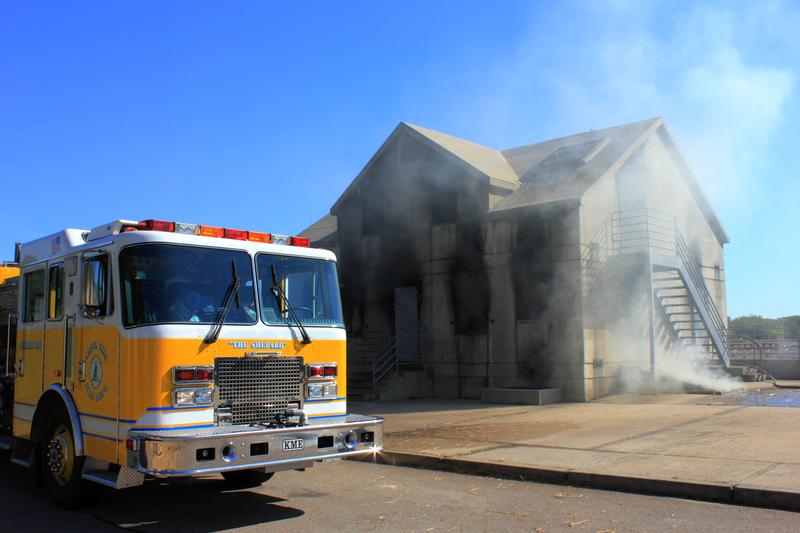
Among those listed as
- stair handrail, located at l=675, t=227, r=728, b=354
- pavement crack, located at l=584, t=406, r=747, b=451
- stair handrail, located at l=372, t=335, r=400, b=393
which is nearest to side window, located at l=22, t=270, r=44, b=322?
pavement crack, located at l=584, t=406, r=747, b=451

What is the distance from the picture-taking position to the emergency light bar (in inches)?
238

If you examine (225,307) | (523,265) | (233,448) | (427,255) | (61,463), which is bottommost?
(61,463)

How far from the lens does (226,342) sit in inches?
231

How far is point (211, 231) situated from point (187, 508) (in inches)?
102

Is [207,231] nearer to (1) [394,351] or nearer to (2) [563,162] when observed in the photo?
(1) [394,351]

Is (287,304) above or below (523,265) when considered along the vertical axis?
below

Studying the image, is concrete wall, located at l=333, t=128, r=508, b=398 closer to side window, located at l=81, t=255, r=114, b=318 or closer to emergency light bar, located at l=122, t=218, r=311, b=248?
emergency light bar, located at l=122, t=218, r=311, b=248

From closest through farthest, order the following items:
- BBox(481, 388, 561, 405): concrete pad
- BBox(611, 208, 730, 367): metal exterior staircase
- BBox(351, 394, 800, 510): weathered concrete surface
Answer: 1. BBox(351, 394, 800, 510): weathered concrete surface
2. BBox(481, 388, 561, 405): concrete pad
3. BBox(611, 208, 730, 367): metal exterior staircase

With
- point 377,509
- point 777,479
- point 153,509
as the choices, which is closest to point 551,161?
point 777,479

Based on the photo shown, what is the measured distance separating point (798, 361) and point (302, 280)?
20163mm

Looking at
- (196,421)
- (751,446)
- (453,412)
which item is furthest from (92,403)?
(453,412)

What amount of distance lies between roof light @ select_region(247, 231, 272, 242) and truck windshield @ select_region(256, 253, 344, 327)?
21cm

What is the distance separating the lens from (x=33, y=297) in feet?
24.8

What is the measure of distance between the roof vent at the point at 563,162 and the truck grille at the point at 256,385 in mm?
12726
